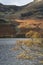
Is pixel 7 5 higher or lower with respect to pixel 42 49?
higher

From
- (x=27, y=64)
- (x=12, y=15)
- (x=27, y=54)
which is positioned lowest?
(x=27, y=64)

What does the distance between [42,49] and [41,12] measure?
6.21 m

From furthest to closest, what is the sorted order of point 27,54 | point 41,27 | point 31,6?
1. point 31,6
2. point 41,27
3. point 27,54

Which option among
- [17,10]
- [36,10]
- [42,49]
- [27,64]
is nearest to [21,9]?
[17,10]

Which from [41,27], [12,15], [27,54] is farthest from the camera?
[12,15]

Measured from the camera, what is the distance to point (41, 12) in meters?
14.2

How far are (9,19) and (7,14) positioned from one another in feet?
0.96

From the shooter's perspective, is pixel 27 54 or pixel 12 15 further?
pixel 12 15

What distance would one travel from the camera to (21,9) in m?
12.9

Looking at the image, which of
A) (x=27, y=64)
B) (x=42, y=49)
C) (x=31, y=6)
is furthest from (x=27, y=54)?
(x=31, y=6)

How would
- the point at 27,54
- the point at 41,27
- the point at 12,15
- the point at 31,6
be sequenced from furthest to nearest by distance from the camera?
the point at 31,6, the point at 12,15, the point at 41,27, the point at 27,54

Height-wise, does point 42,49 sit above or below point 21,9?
below

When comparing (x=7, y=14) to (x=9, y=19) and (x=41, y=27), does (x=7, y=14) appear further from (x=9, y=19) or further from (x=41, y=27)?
(x=41, y=27)

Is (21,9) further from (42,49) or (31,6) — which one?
(42,49)
